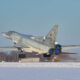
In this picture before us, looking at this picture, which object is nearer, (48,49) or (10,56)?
(48,49)

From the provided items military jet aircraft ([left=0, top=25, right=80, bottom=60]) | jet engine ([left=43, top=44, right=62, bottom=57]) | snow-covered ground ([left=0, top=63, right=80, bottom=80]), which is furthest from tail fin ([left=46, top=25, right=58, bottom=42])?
snow-covered ground ([left=0, top=63, right=80, bottom=80])

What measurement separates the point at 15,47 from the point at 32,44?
126 inches

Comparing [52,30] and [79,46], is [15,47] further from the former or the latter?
[79,46]

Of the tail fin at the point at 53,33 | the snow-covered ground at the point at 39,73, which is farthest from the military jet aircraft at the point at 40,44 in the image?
the snow-covered ground at the point at 39,73

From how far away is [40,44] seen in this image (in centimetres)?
4106

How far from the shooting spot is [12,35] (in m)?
45.5

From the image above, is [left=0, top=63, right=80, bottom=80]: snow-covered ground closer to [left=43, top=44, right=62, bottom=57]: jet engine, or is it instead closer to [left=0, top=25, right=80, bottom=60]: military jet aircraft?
[left=43, top=44, right=62, bottom=57]: jet engine

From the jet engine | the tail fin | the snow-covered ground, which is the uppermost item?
the tail fin

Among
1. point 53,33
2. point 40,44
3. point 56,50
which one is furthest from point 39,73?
point 53,33

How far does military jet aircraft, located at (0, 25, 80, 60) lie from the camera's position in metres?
40.5

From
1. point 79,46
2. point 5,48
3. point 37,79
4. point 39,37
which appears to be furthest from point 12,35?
point 37,79

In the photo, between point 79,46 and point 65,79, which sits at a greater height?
point 79,46

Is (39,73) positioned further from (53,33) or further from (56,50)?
(53,33)

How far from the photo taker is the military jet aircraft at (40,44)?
40.5 metres
